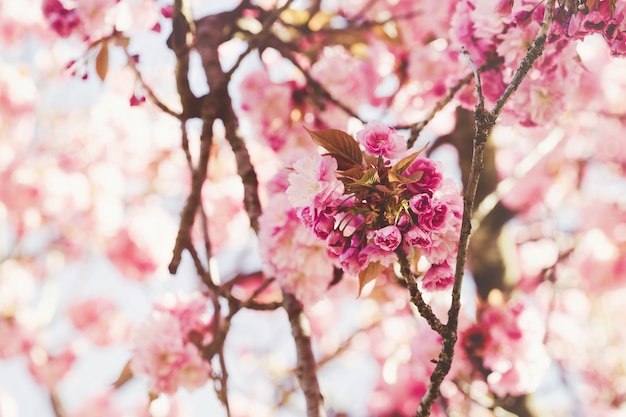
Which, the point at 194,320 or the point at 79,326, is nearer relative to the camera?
the point at 194,320

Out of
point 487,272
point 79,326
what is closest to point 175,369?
point 487,272

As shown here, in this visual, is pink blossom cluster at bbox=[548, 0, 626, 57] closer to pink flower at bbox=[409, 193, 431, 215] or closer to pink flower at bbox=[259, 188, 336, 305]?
pink flower at bbox=[409, 193, 431, 215]

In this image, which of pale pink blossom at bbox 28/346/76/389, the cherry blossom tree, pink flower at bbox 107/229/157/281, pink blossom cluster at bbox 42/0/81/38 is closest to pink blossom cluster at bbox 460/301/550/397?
the cherry blossom tree

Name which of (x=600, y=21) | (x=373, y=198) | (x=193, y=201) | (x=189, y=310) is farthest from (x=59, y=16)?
(x=600, y=21)

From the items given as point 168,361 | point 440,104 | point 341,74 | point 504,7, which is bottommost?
point 168,361

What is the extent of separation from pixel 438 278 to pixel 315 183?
0.21m

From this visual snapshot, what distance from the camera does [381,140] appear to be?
790 mm

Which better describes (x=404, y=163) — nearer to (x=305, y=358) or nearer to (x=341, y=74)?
(x=305, y=358)

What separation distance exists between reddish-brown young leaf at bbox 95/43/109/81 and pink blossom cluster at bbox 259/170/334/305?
477 mm

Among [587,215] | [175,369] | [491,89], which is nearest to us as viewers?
[491,89]

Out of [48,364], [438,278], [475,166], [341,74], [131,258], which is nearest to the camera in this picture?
[475,166]

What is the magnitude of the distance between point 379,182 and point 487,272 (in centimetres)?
134

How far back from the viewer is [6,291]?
3.38 meters

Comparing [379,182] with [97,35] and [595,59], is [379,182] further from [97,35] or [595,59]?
[595,59]
